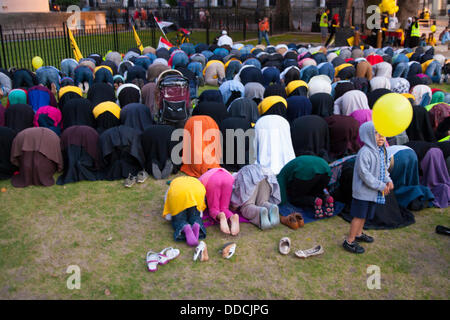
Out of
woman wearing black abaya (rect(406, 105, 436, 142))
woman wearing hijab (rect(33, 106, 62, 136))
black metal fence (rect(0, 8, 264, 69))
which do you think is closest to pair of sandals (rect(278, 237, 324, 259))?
woman wearing black abaya (rect(406, 105, 436, 142))

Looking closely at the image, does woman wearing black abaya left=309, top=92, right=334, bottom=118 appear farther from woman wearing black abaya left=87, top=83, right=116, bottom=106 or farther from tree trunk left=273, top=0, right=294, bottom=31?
tree trunk left=273, top=0, right=294, bottom=31

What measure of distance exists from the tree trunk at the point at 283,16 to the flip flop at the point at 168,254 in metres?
27.7

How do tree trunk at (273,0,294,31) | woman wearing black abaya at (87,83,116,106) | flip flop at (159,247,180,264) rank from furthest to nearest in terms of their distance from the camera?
tree trunk at (273,0,294,31) → woman wearing black abaya at (87,83,116,106) → flip flop at (159,247,180,264)

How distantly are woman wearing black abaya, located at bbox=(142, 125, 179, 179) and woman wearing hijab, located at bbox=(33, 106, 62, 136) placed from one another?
2316mm

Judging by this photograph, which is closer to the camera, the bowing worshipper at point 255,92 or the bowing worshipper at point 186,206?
the bowing worshipper at point 186,206

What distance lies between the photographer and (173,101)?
8.66m

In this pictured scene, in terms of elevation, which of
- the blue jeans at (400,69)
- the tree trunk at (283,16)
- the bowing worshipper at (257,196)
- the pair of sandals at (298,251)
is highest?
the tree trunk at (283,16)

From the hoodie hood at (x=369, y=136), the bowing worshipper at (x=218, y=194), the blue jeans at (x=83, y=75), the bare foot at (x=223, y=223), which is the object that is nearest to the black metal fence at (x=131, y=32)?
the blue jeans at (x=83, y=75)

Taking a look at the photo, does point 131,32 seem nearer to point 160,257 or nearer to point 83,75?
point 83,75

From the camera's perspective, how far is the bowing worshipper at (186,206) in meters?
5.44

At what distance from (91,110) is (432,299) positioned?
7009mm

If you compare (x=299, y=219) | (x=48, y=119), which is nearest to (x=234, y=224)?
(x=299, y=219)

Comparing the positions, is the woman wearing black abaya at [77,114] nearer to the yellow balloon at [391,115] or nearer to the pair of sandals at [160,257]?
the pair of sandals at [160,257]

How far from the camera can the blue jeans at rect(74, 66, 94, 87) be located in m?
12.3
